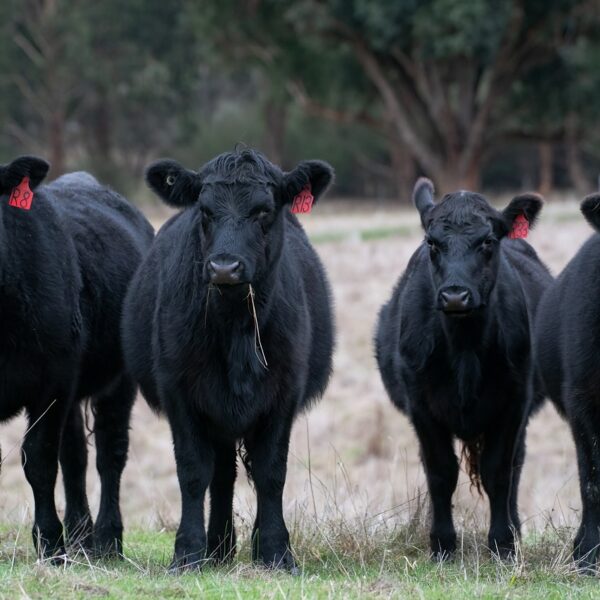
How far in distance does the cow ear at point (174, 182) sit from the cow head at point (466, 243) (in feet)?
4.89

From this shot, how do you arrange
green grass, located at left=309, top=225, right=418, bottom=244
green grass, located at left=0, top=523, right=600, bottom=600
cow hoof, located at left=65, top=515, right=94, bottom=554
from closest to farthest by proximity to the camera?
green grass, located at left=0, top=523, right=600, bottom=600
cow hoof, located at left=65, top=515, right=94, bottom=554
green grass, located at left=309, top=225, right=418, bottom=244

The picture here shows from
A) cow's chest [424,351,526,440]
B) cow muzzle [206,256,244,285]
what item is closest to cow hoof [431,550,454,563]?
cow's chest [424,351,526,440]

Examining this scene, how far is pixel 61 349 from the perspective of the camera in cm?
758

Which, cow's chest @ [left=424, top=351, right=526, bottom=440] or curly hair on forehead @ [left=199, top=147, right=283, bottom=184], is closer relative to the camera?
curly hair on forehead @ [left=199, top=147, right=283, bottom=184]

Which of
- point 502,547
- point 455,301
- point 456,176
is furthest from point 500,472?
point 456,176

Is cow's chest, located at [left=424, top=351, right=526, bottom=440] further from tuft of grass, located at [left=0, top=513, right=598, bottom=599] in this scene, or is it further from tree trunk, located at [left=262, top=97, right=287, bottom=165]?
tree trunk, located at [left=262, top=97, right=287, bottom=165]

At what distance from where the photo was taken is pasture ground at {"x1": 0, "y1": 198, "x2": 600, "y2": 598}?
6223 mm

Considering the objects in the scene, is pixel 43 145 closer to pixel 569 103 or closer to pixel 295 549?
pixel 569 103

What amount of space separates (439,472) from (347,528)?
69 cm

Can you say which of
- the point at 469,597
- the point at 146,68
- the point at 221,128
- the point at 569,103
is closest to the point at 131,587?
the point at 469,597

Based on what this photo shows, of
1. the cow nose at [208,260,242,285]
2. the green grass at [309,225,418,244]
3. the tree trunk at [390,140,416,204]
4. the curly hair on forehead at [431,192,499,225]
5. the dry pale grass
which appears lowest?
the dry pale grass

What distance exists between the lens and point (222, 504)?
779cm

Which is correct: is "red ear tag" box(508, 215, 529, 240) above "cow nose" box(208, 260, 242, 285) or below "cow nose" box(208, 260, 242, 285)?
above

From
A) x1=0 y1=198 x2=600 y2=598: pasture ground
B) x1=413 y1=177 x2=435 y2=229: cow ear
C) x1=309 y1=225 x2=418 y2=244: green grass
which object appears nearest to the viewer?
x1=0 y1=198 x2=600 y2=598: pasture ground
